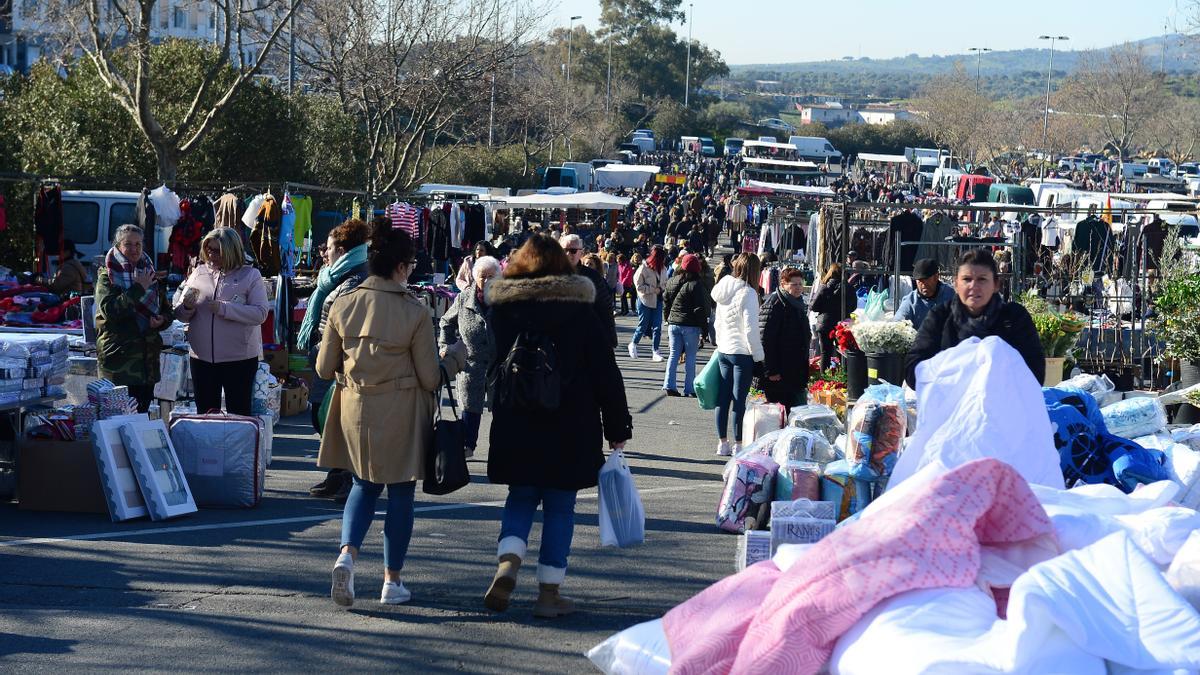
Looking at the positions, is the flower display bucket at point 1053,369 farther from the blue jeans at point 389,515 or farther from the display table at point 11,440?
the display table at point 11,440

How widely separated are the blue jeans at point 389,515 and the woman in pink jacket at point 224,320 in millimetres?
2709

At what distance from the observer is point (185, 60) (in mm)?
26594

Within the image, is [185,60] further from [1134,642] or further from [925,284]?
[1134,642]

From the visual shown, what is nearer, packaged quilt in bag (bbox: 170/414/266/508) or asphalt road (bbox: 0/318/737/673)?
asphalt road (bbox: 0/318/737/673)

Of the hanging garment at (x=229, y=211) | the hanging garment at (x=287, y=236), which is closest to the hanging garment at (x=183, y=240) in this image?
the hanging garment at (x=229, y=211)

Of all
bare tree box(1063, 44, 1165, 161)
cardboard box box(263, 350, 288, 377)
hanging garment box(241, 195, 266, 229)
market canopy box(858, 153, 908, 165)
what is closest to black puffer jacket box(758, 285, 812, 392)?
cardboard box box(263, 350, 288, 377)

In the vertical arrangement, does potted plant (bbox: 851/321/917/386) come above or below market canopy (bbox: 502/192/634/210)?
below

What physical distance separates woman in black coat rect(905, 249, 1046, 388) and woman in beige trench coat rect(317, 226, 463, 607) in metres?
2.55

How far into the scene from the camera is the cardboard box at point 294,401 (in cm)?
1201

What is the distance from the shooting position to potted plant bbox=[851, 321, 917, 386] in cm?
1012

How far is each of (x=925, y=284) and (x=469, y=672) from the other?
16.6ft

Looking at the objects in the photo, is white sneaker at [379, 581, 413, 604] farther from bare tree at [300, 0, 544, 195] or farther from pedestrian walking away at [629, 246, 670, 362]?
bare tree at [300, 0, 544, 195]

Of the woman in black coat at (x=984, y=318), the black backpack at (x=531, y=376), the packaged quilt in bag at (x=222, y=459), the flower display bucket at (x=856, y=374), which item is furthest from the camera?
the flower display bucket at (x=856, y=374)

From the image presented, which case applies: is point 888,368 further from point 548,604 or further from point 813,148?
point 813,148
